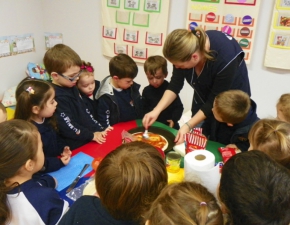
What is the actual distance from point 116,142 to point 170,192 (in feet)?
3.34

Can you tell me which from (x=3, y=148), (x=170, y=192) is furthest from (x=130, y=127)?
(x=170, y=192)

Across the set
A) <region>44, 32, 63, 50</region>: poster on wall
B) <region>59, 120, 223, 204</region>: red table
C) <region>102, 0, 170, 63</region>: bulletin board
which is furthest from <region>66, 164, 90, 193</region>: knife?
<region>44, 32, 63, 50</region>: poster on wall

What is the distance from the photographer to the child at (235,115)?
65.2 inches

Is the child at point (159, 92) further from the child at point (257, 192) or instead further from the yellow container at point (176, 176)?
the child at point (257, 192)

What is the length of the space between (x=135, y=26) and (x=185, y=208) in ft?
9.36

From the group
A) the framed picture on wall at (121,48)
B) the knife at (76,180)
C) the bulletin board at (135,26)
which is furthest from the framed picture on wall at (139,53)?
the knife at (76,180)

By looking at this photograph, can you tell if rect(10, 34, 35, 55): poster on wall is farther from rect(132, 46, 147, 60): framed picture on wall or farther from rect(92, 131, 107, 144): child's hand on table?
rect(92, 131, 107, 144): child's hand on table

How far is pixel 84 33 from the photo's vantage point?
3582 millimetres

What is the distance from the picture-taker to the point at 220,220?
2.26ft

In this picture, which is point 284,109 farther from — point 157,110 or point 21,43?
point 21,43

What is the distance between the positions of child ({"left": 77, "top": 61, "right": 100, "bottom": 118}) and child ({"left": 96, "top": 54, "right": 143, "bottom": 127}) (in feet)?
0.27

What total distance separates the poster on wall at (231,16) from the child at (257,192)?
2.22m

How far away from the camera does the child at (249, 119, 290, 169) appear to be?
1141 millimetres

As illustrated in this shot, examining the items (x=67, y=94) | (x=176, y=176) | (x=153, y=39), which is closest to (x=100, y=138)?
(x=67, y=94)
